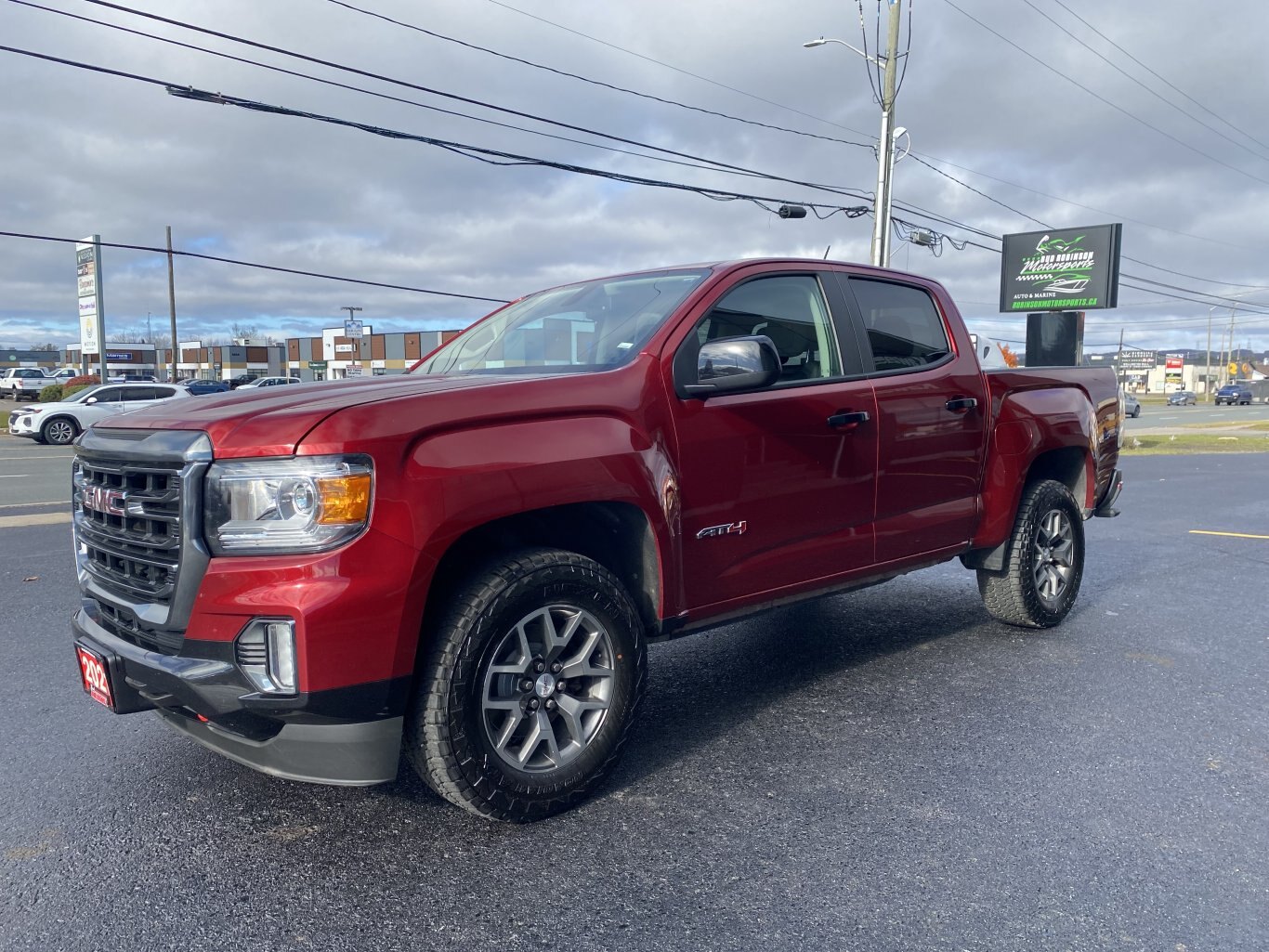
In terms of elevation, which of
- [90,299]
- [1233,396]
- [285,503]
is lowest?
[1233,396]

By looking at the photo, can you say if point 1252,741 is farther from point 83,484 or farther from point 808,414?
point 83,484

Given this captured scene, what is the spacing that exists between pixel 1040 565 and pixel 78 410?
1042 inches

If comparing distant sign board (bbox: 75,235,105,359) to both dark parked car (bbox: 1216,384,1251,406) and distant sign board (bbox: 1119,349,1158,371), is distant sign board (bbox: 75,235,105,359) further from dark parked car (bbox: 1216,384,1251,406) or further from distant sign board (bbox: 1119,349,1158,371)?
distant sign board (bbox: 1119,349,1158,371)

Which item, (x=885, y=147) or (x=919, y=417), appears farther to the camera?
(x=885, y=147)

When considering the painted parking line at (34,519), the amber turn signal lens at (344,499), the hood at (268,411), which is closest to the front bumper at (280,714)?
the amber turn signal lens at (344,499)

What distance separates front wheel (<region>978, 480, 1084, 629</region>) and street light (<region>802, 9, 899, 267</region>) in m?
17.2

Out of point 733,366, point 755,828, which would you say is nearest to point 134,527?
point 733,366

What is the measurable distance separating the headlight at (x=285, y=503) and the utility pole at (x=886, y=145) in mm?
20638

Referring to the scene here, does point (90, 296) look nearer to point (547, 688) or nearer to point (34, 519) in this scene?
point (34, 519)

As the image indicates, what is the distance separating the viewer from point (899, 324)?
15.5 ft

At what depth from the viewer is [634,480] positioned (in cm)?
328

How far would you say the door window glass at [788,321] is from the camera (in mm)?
3947

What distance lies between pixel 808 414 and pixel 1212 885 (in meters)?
2.09

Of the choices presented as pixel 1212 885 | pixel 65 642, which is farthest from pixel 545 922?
pixel 65 642
